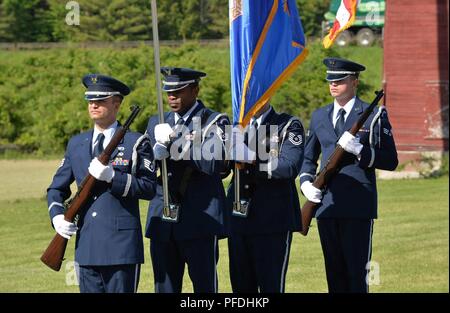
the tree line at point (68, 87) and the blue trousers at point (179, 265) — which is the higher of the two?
the blue trousers at point (179, 265)

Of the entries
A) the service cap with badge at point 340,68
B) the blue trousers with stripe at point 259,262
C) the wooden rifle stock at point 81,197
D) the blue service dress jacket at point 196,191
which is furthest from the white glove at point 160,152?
the service cap with badge at point 340,68

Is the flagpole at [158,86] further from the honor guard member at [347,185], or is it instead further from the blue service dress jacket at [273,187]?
the honor guard member at [347,185]

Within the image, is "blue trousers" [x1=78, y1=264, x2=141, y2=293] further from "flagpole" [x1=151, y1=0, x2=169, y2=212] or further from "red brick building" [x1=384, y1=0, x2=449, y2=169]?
"red brick building" [x1=384, y1=0, x2=449, y2=169]

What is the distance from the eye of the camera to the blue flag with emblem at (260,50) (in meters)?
7.75

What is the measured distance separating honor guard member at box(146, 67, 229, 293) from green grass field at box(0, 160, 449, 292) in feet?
3.42

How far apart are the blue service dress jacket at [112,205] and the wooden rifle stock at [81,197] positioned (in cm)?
8

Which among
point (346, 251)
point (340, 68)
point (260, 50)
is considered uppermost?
point (260, 50)

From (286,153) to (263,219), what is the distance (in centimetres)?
46

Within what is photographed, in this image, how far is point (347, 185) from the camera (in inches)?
317

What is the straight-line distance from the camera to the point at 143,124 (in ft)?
76.8

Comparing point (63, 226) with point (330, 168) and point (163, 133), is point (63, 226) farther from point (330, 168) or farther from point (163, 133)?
point (330, 168)

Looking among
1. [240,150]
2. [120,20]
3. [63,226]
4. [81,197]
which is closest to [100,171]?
[81,197]

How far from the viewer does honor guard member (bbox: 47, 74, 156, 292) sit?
696 centimetres

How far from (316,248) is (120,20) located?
22.6 meters
